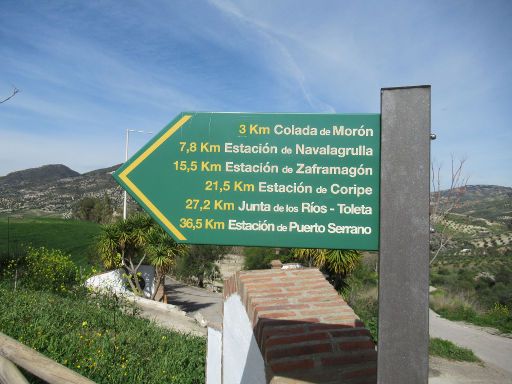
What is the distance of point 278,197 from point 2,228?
92.7 feet

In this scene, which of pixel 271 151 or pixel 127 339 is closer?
pixel 271 151

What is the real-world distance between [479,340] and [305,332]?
13.3 meters

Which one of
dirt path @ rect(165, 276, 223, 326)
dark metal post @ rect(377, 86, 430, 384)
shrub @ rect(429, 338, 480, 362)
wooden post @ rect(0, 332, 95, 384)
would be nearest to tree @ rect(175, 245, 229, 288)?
dirt path @ rect(165, 276, 223, 326)

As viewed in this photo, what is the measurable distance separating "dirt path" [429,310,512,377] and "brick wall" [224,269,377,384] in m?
9.75

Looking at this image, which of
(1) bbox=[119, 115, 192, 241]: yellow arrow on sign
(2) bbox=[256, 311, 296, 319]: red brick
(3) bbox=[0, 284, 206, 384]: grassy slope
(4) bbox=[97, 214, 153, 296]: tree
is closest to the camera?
(1) bbox=[119, 115, 192, 241]: yellow arrow on sign

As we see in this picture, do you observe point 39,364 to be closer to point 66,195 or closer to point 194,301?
point 194,301

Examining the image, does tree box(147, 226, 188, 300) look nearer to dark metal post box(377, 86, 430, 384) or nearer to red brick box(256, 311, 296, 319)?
red brick box(256, 311, 296, 319)

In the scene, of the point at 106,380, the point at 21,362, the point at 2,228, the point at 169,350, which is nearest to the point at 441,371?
the point at 169,350

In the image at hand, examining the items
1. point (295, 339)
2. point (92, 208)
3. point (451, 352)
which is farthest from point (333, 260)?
point (92, 208)

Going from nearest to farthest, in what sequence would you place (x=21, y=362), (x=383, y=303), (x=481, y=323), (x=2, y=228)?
(x=383, y=303)
(x=21, y=362)
(x=481, y=323)
(x=2, y=228)

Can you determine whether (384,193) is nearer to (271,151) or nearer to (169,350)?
(271,151)

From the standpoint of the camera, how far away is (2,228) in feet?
80.2

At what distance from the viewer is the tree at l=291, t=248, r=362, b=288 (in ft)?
39.4

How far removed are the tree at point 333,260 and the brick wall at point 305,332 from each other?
8384 mm
